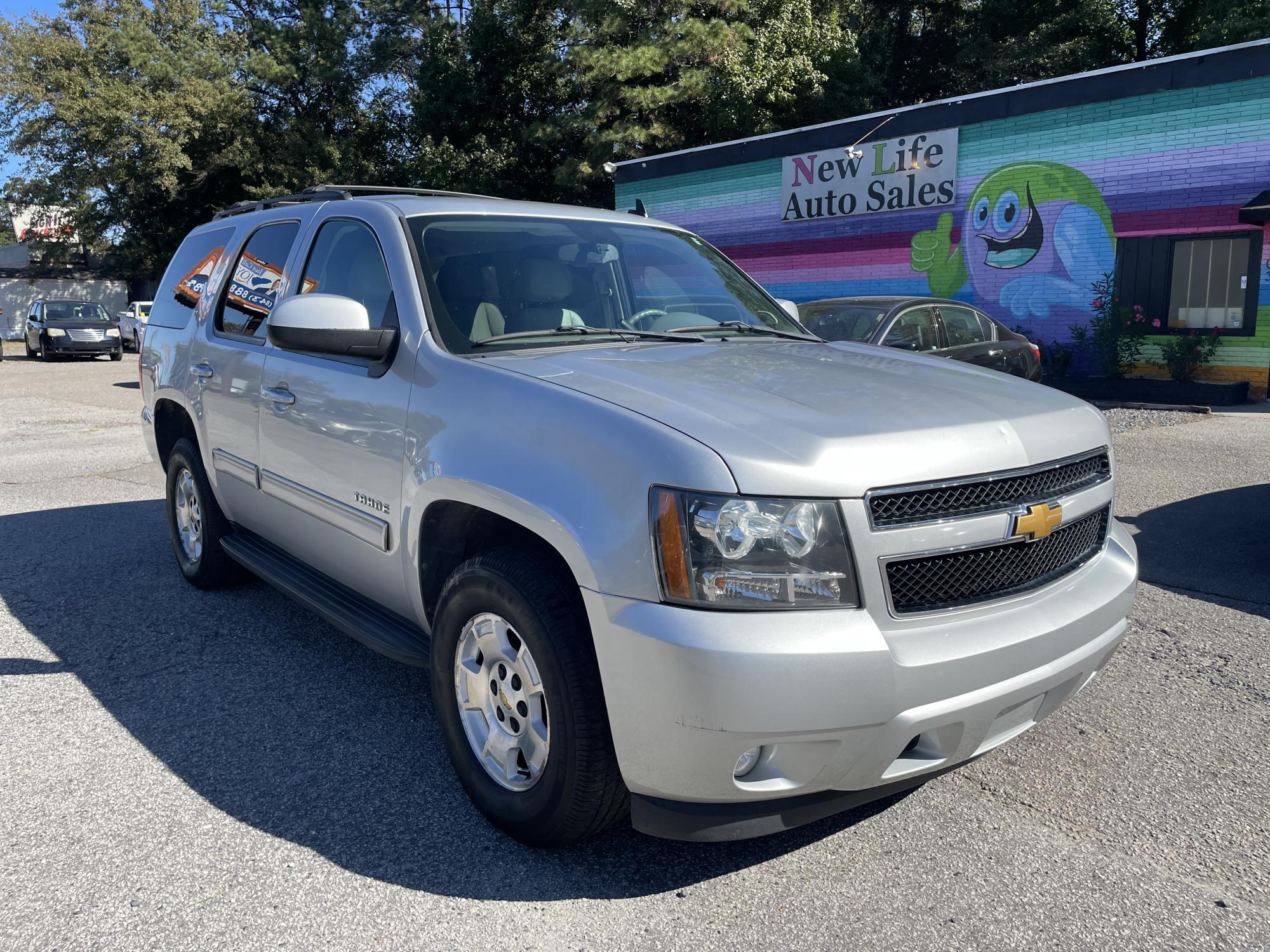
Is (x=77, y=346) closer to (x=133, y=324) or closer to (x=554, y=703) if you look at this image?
(x=133, y=324)

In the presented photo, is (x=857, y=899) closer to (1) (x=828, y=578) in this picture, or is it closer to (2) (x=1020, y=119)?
(1) (x=828, y=578)

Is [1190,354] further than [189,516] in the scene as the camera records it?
Yes

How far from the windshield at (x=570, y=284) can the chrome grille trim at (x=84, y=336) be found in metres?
26.9

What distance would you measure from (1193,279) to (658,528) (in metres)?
15.6

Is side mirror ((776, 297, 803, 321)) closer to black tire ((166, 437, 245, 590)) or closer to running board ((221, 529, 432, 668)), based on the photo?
running board ((221, 529, 432, 668))

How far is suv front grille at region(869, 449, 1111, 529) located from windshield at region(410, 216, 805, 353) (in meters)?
1.42

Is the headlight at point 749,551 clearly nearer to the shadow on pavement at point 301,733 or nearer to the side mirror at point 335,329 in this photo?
the shadow on pavement at point 301,733

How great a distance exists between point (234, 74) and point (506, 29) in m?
11.1

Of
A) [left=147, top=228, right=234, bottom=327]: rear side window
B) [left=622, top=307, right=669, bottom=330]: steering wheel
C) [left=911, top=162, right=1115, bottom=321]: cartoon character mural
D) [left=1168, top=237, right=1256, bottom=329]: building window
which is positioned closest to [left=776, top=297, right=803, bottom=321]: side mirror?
[left=622, top=307, right=669, bottom=330]: steering wheel

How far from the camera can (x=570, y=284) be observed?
12.2 feet

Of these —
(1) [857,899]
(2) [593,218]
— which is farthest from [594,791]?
(2) [593,218]

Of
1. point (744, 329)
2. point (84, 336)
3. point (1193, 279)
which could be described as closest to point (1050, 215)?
point (1193, 279)

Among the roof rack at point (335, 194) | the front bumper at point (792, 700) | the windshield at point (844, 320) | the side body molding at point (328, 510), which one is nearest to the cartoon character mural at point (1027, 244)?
the windshield at point (844, 320)

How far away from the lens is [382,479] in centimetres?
331
